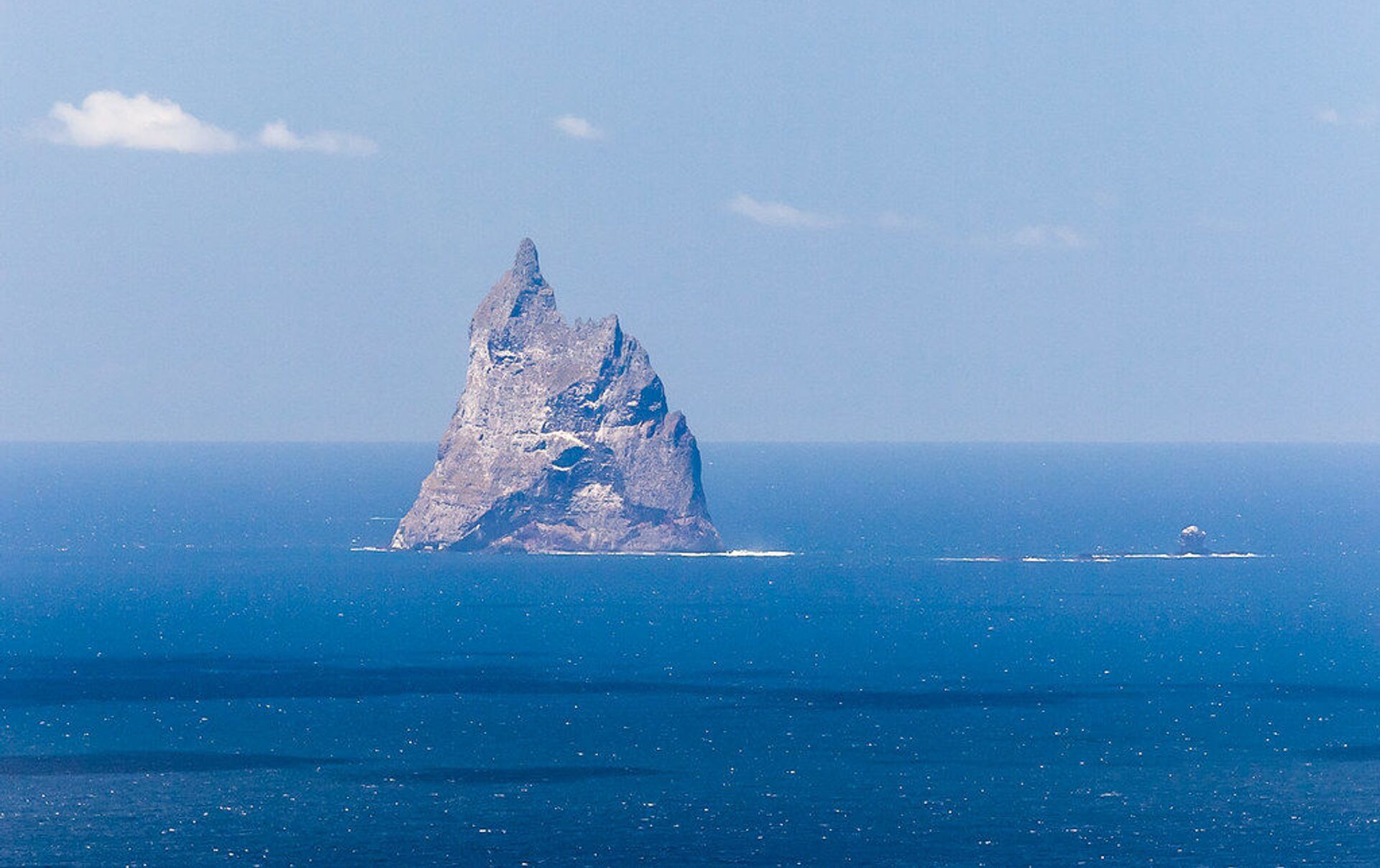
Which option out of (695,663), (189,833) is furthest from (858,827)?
(695,663)

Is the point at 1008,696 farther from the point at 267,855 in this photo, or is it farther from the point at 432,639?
the point at 267,855

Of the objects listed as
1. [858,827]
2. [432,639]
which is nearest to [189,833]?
[858,827]

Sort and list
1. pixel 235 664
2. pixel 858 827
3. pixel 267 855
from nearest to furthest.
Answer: pixel 267 855 < pixel 858 827 < pixel 235 664

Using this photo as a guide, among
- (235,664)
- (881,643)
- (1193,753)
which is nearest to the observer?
(1193,753)

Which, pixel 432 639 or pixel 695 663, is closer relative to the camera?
pixel 695 663

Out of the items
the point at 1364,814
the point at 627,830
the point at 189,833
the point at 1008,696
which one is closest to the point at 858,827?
the point at 627,830

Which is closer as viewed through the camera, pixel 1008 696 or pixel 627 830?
pixel 627 830

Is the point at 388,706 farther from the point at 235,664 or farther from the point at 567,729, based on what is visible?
the point at 235,664

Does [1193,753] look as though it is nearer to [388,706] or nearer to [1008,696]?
[1008,696]

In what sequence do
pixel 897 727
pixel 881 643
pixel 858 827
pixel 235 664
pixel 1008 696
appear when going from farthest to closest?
1. pixel 881 643
2. pixel 235 664
3. pixel 1008 696
4. pixel 897 727
5. pixel 858 827
